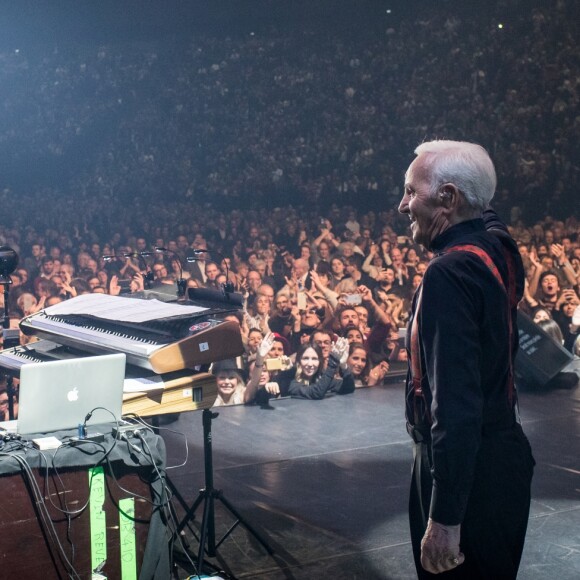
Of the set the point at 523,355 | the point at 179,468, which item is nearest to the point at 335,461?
the point at 179,468

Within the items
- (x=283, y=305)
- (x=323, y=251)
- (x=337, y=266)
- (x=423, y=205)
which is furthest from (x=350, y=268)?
(x=423, y=205)

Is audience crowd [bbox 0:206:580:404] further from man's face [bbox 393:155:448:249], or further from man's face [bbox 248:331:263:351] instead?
man's face [bbox 393:155:448:249]

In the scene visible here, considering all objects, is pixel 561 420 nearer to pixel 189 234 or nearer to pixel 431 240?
pixel 189 234

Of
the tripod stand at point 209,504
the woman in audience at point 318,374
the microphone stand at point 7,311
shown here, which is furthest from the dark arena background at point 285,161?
the microphone stand at point 7,311

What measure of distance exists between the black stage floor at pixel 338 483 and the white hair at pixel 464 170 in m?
2.21

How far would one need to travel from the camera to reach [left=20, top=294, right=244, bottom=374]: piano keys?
331cm

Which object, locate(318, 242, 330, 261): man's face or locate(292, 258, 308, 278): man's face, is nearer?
locate(292, 258, 308, 278): man's face

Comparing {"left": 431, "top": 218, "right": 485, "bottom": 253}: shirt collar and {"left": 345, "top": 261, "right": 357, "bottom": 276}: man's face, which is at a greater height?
{"left": 431, "top": 218, "right": 485, "bottom": 253}: shirt collar

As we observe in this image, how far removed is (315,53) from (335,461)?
4.73m

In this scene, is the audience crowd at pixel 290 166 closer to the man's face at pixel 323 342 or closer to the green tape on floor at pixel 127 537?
the man's face at pixel 323 342

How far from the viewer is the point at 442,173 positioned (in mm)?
1855

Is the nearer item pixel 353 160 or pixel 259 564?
pixel 259 564

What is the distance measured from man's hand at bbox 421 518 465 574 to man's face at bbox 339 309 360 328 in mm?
5824

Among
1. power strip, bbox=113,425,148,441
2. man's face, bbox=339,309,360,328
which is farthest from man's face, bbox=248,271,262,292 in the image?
power strip, bbox=113,425,148,441
